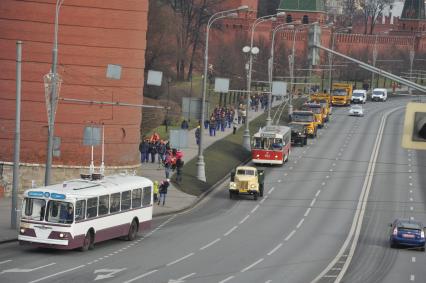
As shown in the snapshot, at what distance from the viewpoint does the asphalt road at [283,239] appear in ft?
117

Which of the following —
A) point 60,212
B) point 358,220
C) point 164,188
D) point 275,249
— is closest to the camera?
point 60,212

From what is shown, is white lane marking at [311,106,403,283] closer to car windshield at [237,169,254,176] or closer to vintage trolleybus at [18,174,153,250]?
car windshield at [237,169,254,176]

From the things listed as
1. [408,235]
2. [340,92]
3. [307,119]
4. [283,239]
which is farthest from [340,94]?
[408,235]

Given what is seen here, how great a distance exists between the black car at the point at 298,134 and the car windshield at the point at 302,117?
337 cm

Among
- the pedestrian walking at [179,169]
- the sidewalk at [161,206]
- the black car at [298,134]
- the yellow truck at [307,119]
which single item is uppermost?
the yellow truck at [307,119]

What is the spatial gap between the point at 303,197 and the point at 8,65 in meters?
17.7

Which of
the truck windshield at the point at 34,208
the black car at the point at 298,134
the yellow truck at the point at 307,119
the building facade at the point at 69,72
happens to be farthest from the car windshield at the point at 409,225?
the yellow truck at the point at 307,119

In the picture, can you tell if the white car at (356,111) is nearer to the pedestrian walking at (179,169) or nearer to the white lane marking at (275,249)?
the pedestrian walking at (179,169)

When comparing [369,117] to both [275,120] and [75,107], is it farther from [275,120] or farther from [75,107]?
[75,107]

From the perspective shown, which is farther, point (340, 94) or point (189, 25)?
point (189, 25)

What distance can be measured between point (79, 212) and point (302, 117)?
5446 cm

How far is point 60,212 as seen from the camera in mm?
37531

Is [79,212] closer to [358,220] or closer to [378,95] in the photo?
[358,220]

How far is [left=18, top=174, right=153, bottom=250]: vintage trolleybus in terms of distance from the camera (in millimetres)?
37312
